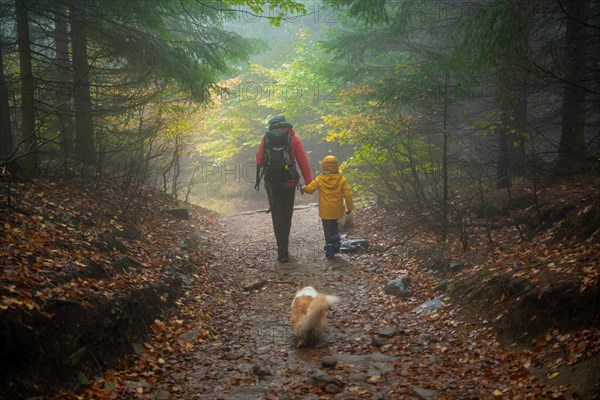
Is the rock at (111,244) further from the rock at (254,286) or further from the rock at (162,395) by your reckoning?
the rock at (162,395)

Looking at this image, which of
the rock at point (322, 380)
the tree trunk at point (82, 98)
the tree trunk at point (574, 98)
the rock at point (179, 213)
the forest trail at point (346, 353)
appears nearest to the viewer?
the forest trail at point (346, 353)

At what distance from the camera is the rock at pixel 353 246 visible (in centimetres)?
1038

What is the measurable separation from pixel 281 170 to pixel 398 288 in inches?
135

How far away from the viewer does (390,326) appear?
6.22 metres

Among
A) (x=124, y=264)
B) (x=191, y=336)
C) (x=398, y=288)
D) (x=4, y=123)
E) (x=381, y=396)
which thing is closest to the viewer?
(x=381, y=396)

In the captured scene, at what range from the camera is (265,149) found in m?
9.53

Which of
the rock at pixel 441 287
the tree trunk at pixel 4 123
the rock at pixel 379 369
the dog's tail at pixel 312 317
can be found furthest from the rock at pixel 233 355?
the tree trunk at pixel 4 123

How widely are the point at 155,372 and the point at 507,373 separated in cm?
354

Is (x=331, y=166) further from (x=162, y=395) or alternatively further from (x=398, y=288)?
(x=162, y=395)

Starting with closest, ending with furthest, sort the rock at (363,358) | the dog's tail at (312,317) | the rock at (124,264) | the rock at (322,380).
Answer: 1. the rock at (322,380)
2. the rock at (363,358)
3. the dog's tail at (312,317)
4. the rock at (124,264)

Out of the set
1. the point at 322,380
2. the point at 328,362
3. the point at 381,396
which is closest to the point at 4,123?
the point at 328,362

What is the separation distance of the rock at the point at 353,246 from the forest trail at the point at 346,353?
157 centimetres

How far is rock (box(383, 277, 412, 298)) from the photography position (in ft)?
24.4

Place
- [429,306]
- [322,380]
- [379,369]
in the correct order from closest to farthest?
[322,380] → [379,369] → [429,306]
